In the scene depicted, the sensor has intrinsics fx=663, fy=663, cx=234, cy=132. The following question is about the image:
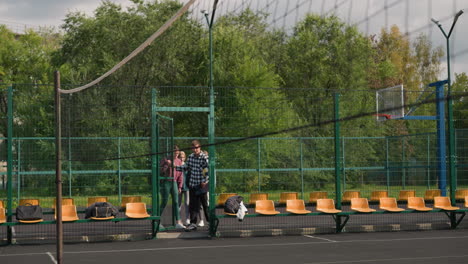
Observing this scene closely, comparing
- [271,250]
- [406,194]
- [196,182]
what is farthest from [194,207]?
[406,194]

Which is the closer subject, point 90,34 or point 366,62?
point 366,62

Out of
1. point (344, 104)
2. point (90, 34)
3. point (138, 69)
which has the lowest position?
point (344, 104)

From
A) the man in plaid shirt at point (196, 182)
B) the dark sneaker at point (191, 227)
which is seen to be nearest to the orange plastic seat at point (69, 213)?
the dark sneaker at point (191, 227)

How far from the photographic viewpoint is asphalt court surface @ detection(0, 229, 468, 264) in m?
11.1

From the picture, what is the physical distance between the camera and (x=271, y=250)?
40.6ft

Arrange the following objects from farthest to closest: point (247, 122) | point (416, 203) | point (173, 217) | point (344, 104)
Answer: point (344, 104), point (247, 122), point (416, 203), point (173, 217)

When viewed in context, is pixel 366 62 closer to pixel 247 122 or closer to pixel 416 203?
pixel 247 122

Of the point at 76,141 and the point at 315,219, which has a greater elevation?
the point at 76,141

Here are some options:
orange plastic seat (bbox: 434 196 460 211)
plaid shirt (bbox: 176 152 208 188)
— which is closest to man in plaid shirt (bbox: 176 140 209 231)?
plaid shirt (bbox: 176 152 208 188)

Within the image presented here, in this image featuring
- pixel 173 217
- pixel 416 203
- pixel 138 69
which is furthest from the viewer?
pixel 138 69

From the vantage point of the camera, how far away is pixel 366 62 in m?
28.9

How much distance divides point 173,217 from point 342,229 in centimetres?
399

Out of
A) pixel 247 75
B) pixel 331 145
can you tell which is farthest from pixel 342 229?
pixel 247 75

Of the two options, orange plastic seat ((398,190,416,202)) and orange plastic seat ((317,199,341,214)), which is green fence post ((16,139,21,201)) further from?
orange plastic seat ((398,190,416,202))
